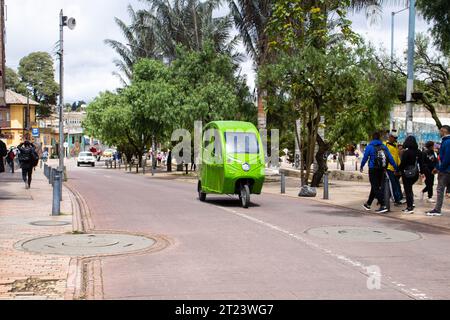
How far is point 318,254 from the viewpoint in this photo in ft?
26.2

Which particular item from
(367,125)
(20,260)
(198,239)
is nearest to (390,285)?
(198,239)

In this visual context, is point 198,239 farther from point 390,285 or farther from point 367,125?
point 367,125

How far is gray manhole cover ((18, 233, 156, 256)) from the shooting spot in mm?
8055

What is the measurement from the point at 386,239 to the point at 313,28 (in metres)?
11.2

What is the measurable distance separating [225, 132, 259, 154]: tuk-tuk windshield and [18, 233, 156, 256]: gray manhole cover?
17.9ft

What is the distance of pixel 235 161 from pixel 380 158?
3668mm

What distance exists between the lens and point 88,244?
338 inches

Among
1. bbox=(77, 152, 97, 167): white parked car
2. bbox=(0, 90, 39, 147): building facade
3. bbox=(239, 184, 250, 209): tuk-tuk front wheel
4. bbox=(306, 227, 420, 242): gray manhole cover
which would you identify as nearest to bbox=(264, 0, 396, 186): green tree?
bbox=(239, 184, 250, 209): tuk-tuk front wheel

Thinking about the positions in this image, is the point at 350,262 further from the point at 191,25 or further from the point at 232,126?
the point at 191,25

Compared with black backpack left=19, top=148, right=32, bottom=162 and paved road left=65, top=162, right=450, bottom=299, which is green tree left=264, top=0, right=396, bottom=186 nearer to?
paved road left=65, top=162, right=450, bottom=299

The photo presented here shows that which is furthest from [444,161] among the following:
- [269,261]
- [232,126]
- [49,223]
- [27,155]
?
[27,155]

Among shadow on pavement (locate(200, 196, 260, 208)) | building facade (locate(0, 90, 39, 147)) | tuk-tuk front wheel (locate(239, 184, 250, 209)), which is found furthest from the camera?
building facade (locate(0, 90, 39, 147))

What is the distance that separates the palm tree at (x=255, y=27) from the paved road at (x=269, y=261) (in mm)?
17887

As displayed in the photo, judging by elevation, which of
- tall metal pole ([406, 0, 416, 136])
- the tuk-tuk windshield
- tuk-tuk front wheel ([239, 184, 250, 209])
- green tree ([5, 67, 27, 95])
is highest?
green tree ([5, 67, 27, 95])
